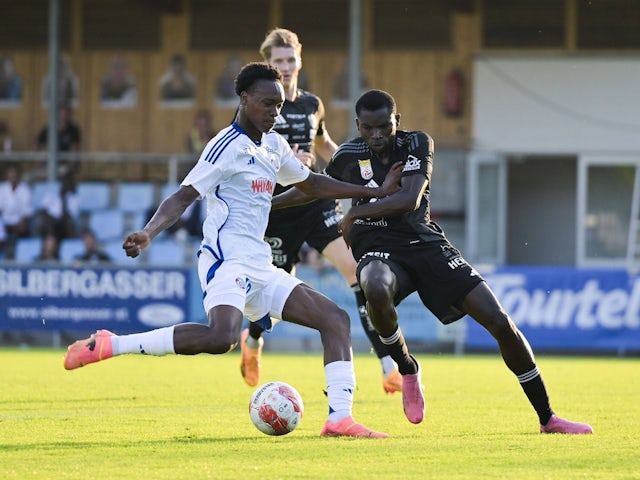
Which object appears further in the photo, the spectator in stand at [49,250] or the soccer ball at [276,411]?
the spectator in stand at [49,250]

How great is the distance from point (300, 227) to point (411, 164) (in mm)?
2686

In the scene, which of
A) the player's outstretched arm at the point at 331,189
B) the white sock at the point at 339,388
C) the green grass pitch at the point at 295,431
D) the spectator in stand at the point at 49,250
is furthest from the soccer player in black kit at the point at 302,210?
the spectator in stand at the point at 49,250

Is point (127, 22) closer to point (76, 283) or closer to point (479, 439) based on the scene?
point (76, 283)

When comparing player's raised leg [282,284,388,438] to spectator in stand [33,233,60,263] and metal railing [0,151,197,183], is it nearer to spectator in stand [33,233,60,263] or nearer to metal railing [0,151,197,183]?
spectator in stand [33,233,60,263]

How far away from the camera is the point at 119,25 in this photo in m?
24.7

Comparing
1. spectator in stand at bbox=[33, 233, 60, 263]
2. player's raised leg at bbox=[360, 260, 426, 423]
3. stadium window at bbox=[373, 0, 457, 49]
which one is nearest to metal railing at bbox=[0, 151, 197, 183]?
spectator in stand at bbox=[33, 233, 60, 263]

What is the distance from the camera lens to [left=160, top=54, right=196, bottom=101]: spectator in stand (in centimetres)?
2452

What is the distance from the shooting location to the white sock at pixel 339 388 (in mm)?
7402

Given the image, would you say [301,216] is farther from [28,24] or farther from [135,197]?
[28,24]

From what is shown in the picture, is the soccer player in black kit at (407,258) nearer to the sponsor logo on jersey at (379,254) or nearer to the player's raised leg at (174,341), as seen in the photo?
the sponsor logo on jersey at (379,254)

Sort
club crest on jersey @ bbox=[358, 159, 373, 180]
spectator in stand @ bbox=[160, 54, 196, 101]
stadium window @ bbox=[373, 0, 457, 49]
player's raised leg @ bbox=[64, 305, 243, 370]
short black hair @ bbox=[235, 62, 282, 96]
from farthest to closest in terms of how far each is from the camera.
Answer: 1. spectator in stand @ bbox=[160, 54, 196, 101]
2. stadium window @ bbox=[373, 0, 457, 49]
3. club crest on jersey @ bbox=[358, 159, 373, 180]
4. short black hair @ bbox=[235, 62, 282, 96]
5. player's raised leg @ bbox=[64, 305, 243, 370]

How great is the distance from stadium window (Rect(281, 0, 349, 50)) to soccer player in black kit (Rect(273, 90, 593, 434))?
634 inches

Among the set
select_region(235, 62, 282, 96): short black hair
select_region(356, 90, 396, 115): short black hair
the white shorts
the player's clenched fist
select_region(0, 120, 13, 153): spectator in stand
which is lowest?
the white shorts

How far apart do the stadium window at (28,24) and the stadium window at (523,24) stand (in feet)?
27.1
